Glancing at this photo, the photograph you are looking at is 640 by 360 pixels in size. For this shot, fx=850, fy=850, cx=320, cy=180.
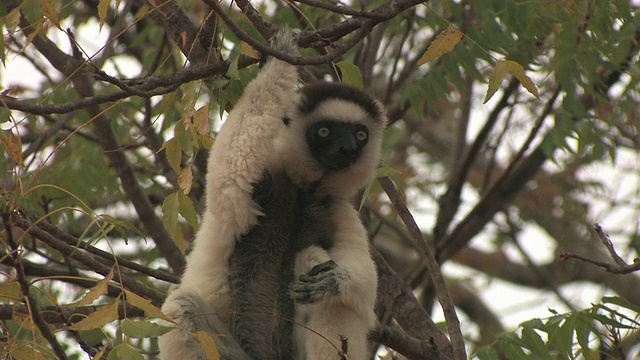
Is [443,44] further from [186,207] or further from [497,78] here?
[186,207]

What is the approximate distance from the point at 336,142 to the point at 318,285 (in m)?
1.19

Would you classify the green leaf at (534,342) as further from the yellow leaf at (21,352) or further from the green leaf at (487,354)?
the yellow leaf at (21,352)

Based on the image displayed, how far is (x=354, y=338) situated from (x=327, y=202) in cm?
110

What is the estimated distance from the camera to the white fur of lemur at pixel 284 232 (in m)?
4.96

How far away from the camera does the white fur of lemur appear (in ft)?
16.3

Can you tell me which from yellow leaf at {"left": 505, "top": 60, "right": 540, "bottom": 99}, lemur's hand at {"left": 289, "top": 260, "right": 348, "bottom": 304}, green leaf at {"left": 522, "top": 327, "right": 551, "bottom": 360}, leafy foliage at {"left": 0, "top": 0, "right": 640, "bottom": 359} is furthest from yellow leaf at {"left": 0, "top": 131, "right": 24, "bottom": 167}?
green leaf at {"left": 522, "top": 327, "right": 551, "bottom": 360}

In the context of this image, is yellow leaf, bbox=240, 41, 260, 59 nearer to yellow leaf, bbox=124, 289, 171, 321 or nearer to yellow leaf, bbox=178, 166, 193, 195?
yellow leaf, bbox=178, 166, 193, 195

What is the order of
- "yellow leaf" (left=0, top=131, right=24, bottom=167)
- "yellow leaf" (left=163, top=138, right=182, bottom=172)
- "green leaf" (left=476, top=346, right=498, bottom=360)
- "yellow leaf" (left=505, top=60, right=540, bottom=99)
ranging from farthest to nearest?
"green leaf" (left=476, top=346, right=498, bottom=360)
"yellow leaf" (left=163, top=138, right=182, bottom=172)
"yellow leaf" (left=505, top=60, right=540, bottom=99)
"yellow leaf" (left=0, top=131, right=24, bottom=167)

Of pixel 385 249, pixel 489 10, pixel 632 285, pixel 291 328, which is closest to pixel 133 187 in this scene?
pixel 291 328

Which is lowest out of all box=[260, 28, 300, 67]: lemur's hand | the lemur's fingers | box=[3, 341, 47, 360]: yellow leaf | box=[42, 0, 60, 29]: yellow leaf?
box=[3, 341, 47, 360]: yellow leaf

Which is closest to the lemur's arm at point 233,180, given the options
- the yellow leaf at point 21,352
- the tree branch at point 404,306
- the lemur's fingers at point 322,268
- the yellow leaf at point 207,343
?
the lemur's fingers at point 322,268

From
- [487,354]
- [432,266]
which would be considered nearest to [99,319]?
[432,266]

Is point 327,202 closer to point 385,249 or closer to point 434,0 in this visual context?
point 434,0

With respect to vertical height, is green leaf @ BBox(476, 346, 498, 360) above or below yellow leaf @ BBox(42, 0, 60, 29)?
below
